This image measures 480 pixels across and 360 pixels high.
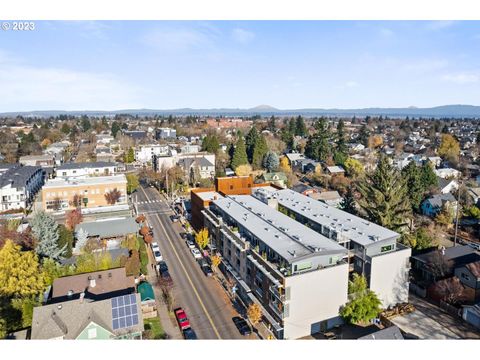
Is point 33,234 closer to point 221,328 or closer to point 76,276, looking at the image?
point 76,276

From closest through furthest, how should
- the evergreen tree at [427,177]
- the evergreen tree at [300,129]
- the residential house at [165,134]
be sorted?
the evergreen tree at [427,177], the evergreen tree at [300,129], the residential house at [165,134]

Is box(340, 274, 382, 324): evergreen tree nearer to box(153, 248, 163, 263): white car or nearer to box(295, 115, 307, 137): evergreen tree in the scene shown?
box(153, 248, 163, 263): white car

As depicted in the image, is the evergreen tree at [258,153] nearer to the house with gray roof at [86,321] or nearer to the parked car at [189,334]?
the parked car at [189,334]

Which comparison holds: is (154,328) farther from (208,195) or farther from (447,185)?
(447,185)

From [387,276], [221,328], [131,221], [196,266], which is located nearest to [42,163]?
[131,221]

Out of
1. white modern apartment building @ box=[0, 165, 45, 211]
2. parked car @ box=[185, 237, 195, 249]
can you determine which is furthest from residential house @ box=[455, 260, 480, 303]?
white modern apartment building @ box=[0, 165, 45, 211]

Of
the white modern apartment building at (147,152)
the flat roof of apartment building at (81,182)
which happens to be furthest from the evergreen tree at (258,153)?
the flat roof of apartment building at (81,182)
